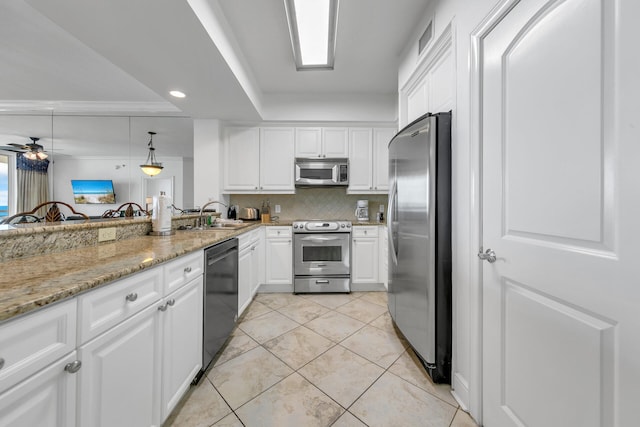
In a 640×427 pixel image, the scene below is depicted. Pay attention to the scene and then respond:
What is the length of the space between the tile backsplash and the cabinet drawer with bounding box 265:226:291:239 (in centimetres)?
65

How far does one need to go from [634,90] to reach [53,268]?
1.98 m

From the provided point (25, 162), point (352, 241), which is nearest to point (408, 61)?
point (352, 241)

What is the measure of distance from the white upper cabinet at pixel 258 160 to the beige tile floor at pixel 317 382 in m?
1.80

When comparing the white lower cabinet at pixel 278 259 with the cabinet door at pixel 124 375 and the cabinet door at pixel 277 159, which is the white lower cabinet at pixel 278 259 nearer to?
the cabinet door at pixel 277 159

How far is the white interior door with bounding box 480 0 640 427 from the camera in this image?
24.6 inches

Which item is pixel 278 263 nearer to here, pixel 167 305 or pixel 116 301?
pixel 167 305

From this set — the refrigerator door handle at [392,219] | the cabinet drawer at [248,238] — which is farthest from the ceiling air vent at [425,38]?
the cabinet drawer at [248,238]

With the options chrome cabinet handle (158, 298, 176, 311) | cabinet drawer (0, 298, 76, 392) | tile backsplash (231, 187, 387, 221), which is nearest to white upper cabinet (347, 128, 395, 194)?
tile backsplash (231, 187, 387, 221)

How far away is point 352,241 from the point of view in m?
2.94

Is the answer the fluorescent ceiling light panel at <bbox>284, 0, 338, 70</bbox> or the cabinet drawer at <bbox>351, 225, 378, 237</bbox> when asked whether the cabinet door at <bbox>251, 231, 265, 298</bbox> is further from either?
the fluorescent ceiling light panel at <bbox>284, 0, 338, 70</bbox>

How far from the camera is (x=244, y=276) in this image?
2273 mm

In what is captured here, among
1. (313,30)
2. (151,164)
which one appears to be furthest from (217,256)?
(151,164)

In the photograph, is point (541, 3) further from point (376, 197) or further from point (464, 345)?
point (376, 197)

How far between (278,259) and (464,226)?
220cm
